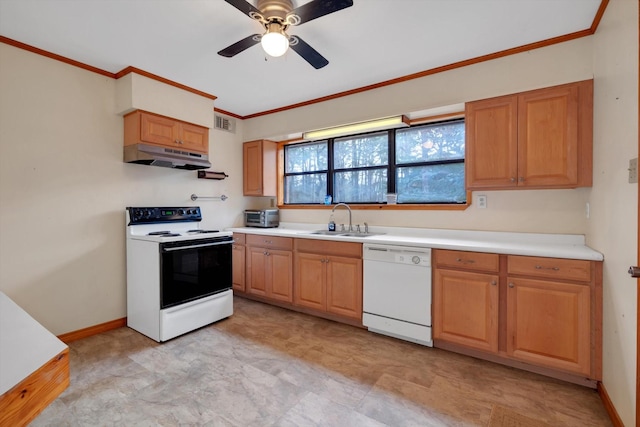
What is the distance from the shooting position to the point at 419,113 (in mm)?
2965

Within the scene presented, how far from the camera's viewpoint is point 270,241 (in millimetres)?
3492

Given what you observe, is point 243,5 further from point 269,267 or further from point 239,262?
point 239,262

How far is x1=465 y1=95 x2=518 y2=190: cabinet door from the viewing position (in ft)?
7.73

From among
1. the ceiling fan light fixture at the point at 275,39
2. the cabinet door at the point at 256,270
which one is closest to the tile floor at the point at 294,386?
the cabinet door at the point at 256,270

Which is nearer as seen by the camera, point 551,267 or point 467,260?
point 551,267

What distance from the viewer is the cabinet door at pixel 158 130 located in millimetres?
2875

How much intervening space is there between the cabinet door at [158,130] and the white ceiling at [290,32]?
44cm

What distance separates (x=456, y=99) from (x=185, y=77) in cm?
269

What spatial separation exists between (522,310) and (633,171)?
3.75 ft

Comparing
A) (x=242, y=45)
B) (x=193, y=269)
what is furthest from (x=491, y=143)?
(x=193, y=269)

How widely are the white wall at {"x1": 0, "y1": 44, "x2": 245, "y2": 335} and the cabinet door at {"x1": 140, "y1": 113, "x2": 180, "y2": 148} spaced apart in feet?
1.08

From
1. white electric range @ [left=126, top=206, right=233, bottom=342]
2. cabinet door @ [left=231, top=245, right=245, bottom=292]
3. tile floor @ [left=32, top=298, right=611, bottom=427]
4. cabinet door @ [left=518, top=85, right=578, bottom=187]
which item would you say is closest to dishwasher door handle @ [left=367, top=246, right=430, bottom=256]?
tile floor @ [left=32, top=298, right=611, bottom=427]

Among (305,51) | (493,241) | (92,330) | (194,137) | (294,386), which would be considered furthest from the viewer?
(194,137)

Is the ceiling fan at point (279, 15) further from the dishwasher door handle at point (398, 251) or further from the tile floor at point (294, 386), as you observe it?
the tile floor at point (294, 386)
